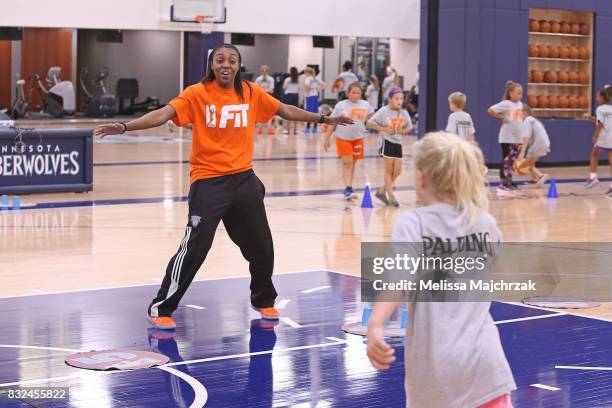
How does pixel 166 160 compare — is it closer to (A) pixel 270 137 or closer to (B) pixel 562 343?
(A) pixel 270 137

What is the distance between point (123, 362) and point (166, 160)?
53.1 feet

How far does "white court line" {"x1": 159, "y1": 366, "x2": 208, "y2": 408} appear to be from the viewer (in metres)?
6.04

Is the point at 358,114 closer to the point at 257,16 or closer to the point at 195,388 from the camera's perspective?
the point at 195,388

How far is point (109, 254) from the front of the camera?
1127cm

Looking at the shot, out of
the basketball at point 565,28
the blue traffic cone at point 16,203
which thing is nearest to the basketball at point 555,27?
the basketball at point 565,28

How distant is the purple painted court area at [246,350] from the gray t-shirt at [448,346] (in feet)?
7.29

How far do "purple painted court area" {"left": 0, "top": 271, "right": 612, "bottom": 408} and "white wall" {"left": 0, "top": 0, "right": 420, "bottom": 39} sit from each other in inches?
970

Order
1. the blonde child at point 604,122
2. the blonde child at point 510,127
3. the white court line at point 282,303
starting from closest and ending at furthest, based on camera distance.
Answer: the white court line at point 282,303 → the blonde child at point 510,127 → the blonde child at point 604,122

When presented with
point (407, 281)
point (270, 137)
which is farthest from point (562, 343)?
point (270, 137)

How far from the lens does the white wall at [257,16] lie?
32688mm

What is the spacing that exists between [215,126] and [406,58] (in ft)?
104

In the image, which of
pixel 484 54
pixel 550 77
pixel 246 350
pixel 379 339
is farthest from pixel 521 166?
pixel 379 339

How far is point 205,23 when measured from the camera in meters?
34.0

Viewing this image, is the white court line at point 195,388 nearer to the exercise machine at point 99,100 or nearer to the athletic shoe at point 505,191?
the athletic shoe at point 505,191
